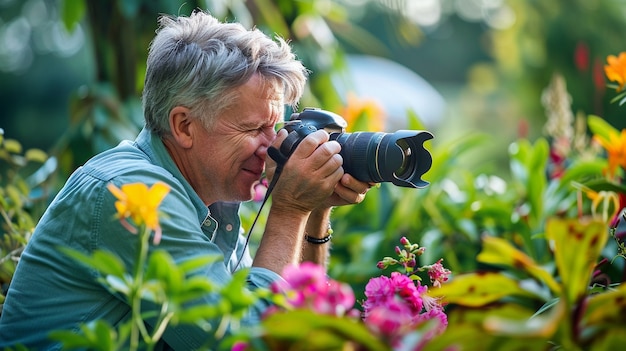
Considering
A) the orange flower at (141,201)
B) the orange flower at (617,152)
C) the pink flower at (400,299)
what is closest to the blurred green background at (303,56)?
the orange flower at (617,152)

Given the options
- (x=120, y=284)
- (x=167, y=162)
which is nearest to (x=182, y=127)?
(x=167, y=162)

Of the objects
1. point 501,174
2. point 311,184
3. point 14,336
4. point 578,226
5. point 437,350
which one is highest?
point 501,174

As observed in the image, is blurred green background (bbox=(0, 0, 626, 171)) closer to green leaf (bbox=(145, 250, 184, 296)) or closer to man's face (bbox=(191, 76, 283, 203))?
man's face (bbox=(191, 76, 283, 203))

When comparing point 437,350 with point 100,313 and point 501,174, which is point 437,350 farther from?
point 501,174

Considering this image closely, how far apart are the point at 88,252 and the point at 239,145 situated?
1.47 ft

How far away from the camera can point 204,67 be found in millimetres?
1994

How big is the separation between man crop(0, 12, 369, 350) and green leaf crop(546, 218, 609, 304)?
711mm

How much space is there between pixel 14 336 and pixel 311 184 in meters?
0.68

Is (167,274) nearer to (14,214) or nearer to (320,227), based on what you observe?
(320,227)

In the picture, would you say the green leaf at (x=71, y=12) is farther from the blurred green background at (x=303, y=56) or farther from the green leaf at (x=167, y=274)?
the green leaf at (x=167, y=274)

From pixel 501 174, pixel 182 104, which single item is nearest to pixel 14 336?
pixel 182 104

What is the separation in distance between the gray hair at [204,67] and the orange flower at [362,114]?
1.84 metres

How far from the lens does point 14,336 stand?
1819mm

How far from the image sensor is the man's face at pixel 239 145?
6.68ft
